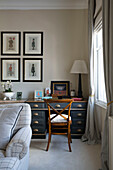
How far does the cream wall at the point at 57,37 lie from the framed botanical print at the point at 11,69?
9.3 inches

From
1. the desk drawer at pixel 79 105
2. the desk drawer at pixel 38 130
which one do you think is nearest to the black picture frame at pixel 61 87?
the desk drawer at pixel 79 105

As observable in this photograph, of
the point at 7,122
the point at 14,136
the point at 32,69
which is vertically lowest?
the point at 14,136

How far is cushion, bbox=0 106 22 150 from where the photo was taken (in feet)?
5.13

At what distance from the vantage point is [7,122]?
65.2 inches

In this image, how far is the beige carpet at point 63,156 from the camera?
205cm

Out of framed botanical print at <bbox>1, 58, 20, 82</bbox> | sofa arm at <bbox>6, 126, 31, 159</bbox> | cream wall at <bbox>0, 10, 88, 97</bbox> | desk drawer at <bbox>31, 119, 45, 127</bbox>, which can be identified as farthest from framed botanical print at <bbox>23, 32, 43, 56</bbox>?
sofa arm at <bbox>6, 126, 31, 159</bbox>

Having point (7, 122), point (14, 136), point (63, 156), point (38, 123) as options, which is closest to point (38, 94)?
point (38, 123)

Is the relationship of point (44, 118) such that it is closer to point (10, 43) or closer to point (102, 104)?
point (102, 104)

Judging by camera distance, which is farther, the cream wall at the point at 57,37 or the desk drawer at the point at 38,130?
the cream wall at the point at 57,37

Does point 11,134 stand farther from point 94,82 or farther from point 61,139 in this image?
point 94,82

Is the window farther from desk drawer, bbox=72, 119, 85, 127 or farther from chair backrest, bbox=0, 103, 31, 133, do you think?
chair backrest, bbox=0, 103, 31, 133

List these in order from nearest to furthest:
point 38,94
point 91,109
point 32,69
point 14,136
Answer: point 14,136 → point 91,109 → point 38,94 → point 32,69

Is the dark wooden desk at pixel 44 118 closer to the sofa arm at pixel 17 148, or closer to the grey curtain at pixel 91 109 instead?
the grey curtain at pixel 91 109

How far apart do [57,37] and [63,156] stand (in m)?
2.56
